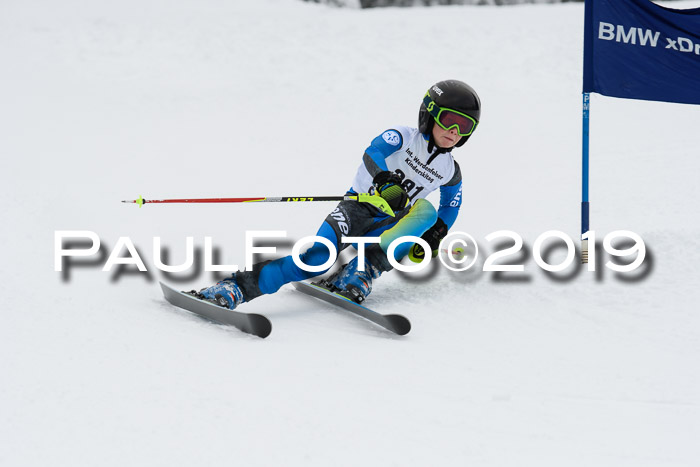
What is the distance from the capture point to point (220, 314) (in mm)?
4258

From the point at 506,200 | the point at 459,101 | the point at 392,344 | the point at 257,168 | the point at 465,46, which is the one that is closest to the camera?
the point at 392,344

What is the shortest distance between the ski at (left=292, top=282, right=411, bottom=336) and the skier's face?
44.2 inches

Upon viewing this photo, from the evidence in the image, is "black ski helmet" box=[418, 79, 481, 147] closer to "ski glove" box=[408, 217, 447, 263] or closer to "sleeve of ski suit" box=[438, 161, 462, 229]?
"sleeve of ski suit" box=[438, 161, 462, 229]

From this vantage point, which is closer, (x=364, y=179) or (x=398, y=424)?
(x=398, y=424)

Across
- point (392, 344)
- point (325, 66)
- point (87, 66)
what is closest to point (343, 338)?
point (392, 344)

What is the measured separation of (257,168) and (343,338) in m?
4.56

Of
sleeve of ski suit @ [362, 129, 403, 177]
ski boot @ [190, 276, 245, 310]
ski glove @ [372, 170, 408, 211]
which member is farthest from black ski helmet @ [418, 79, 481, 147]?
ski boot @ [190, 276, 245, 310]

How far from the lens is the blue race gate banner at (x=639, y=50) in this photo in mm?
5410

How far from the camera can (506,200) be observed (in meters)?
7.70

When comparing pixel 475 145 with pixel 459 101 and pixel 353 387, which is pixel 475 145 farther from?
pixel 353 387

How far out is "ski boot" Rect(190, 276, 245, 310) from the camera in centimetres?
440

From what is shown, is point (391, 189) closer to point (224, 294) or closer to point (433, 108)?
point (433, 108)

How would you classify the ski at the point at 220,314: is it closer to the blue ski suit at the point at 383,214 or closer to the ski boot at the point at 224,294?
the ski boot at the point at 224,294

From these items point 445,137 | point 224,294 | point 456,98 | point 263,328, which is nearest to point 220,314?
point 224,294
